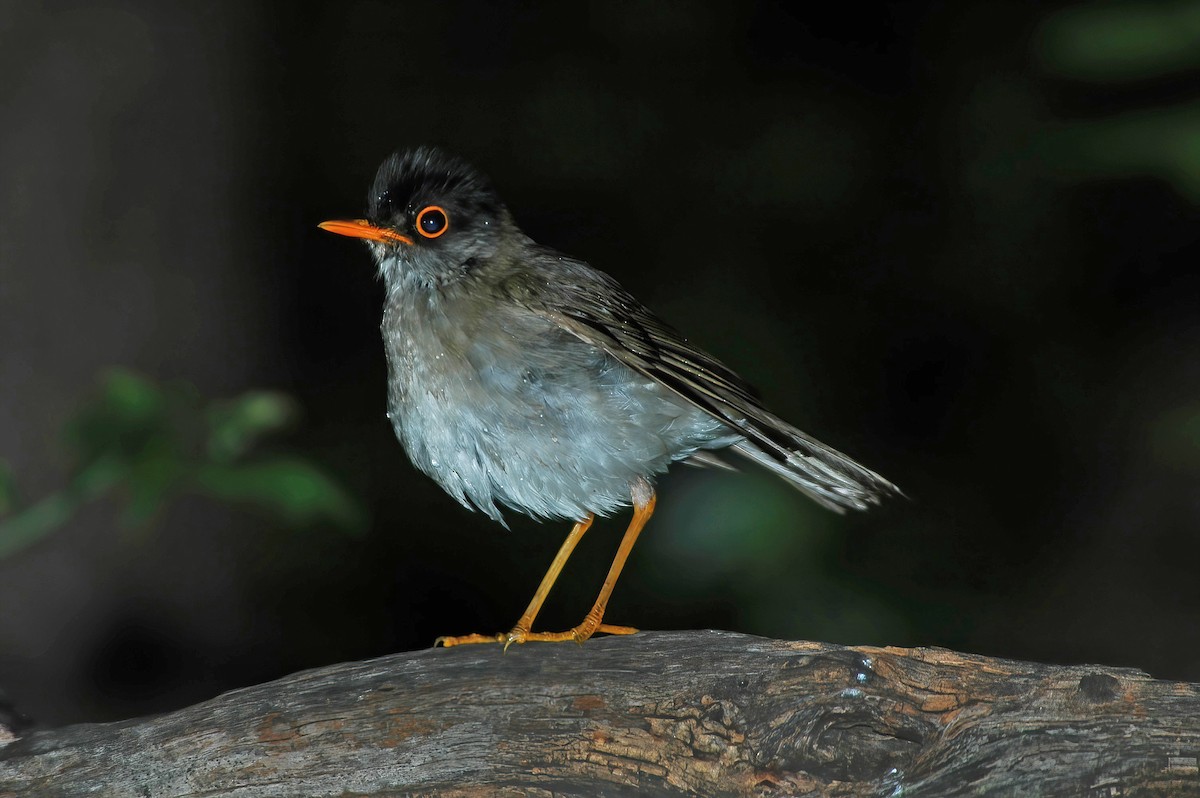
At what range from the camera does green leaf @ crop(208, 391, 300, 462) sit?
143 inches

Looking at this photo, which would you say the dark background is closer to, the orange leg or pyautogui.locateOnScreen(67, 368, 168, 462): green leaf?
the orange leg

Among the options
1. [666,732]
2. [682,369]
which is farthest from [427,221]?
[666,732]

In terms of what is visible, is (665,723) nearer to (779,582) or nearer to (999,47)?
(779,582)

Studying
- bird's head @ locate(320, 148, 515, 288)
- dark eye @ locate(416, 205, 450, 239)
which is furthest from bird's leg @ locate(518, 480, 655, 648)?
dark eye @ locate(416, 205, 450, 239)

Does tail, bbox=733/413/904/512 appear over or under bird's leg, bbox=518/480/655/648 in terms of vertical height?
over

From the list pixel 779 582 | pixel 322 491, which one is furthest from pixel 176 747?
pixel 779 582

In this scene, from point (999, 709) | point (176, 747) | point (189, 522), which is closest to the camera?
point (999, 709)

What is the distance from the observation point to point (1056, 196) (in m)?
6.92

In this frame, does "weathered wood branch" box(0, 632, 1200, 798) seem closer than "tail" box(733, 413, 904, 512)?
Yes

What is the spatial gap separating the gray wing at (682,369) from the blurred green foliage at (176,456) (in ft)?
3.09

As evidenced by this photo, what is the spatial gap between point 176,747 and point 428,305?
162 centimetres

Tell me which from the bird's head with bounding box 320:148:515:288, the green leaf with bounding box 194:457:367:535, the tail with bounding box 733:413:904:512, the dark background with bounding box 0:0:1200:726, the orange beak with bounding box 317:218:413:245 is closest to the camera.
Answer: the green leaf with bounding box 194:457:367:535

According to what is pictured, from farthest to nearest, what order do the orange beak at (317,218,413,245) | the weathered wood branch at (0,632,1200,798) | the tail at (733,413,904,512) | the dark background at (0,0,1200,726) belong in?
the dark background at (0,0,1200,726)
the orange beak at (317,218,413,245)
the tail at (733,413,904,512)
the weathered wood branch at (0,632,1200,798)

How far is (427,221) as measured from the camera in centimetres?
405
